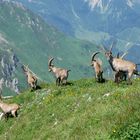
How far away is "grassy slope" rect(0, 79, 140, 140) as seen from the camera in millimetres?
19625

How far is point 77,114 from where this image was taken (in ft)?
87.5

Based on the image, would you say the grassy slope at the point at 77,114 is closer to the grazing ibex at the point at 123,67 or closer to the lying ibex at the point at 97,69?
the lying ibex at the point at 97,69

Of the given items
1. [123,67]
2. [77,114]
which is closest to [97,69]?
[123,67]

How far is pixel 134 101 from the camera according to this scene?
21781 mm

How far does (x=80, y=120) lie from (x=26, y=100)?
14648 mm

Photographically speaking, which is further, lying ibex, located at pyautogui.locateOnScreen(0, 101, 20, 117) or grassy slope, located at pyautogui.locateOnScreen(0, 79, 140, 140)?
lying ibex, located at pyautogui.locateOnScreen(0, 101, 20, 117)

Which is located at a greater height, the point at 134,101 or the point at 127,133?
the point at 134,101

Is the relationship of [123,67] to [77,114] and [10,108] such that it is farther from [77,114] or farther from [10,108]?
[10,108]

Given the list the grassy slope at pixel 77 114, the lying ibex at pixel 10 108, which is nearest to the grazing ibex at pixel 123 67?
the grassy slope at pixel 77 114

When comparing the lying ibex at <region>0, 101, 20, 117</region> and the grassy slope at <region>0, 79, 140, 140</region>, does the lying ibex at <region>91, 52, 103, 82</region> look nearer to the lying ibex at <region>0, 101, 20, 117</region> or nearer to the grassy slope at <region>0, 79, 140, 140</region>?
the grassy slope at <region>0, 79, 140, 140</region>

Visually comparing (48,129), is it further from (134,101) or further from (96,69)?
(96,69)

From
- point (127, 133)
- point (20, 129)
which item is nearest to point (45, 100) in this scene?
point (20, 129)

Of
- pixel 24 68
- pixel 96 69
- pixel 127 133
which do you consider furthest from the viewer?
pixel 24 68

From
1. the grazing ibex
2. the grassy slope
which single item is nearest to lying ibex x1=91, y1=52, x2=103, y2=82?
the grassy slope
